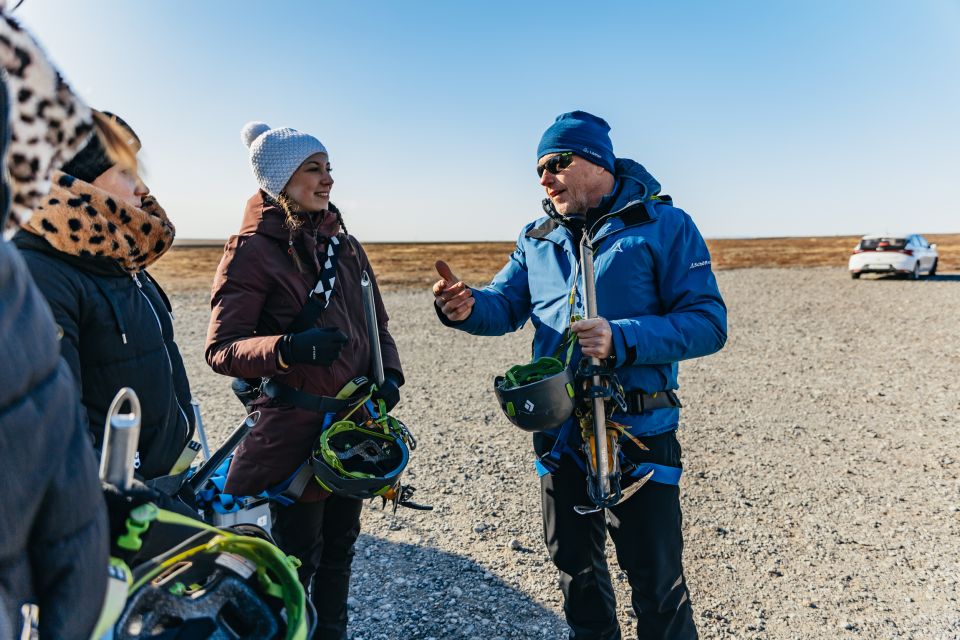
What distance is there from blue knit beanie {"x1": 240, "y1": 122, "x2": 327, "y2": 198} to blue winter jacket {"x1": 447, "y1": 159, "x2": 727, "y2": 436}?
122 centimetres

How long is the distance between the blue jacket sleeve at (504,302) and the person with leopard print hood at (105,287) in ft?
4.03

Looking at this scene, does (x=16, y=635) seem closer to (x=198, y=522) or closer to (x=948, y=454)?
(x=198, y=522)

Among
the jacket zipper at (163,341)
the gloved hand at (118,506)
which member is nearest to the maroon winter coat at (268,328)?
the jacket zipper at (163,341)

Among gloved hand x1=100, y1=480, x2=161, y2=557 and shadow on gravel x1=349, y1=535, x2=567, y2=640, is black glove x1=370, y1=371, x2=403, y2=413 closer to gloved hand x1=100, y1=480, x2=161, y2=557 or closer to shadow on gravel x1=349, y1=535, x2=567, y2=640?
shadow on gravel x1=349, y1=535, x2=567, y2=640

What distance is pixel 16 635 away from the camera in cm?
96

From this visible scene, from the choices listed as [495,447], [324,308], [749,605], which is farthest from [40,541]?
[495,447]

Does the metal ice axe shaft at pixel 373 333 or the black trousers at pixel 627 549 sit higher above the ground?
the metal ice axe shaft at pixel 373 333

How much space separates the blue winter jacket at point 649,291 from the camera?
2480 millimetres

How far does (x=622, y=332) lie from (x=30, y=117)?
6.21 ft

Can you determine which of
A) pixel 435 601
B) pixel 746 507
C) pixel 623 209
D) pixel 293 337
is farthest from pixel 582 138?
pixel 746 507

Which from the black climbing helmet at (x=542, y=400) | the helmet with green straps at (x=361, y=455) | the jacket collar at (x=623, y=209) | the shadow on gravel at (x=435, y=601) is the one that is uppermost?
the jacket collar at (x=623, y=209)

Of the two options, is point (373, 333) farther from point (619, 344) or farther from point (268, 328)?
point (619, 344)

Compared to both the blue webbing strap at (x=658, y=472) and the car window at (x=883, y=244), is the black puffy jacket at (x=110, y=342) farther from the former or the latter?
the car window at (x=883, y=244)

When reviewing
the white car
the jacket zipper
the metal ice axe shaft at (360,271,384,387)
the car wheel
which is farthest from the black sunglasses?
the car wheel
